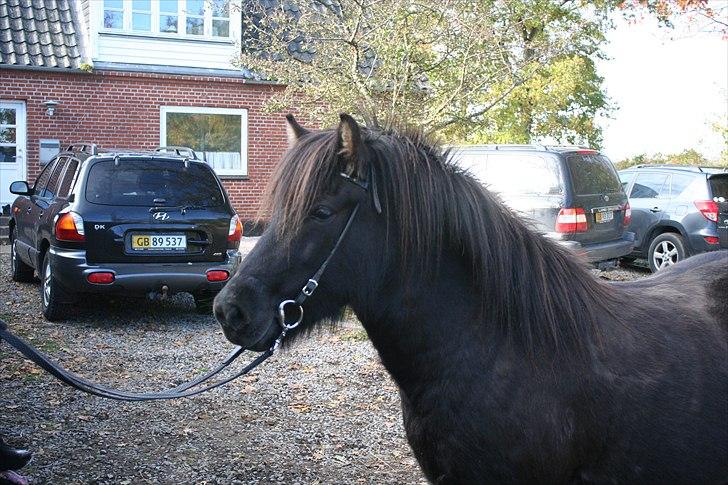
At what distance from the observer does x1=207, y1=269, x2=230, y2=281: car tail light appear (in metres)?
8.49

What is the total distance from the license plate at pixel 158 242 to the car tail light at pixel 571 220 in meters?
5.47

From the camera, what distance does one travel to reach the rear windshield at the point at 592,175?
1120cm

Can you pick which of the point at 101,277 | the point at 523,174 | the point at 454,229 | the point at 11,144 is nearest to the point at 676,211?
the point at 523,174

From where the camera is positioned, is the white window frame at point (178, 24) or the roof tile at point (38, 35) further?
the white window frame at point (178, 24)

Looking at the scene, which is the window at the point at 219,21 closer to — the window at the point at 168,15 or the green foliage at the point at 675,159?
the window at the point at 168,15

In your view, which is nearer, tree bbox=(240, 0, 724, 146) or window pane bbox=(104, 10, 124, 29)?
tree bbox=(240, 0, 724, 146)

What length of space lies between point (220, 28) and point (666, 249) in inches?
447

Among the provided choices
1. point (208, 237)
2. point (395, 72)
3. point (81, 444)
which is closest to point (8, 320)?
point (208, 237)

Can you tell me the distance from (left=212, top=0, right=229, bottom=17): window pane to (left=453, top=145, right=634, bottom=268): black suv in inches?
326

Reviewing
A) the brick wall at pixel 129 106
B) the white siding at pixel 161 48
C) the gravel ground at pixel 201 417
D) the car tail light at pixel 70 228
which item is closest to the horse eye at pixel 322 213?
the gravel ground at pixel 201 417

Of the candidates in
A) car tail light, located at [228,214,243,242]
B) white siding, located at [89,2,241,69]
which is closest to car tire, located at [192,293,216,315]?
car tail light, located at [228,214,243,242]

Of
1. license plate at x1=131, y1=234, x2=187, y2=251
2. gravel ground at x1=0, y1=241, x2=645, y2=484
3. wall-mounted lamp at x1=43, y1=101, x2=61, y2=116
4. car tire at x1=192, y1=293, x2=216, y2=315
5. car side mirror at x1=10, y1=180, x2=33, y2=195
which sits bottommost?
gravel ground at x1=0, y1=241, x2=645, y2=484

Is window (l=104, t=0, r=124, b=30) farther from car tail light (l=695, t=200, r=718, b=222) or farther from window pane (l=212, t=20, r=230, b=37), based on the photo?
car tail light (l=695, t=200, r=718, b=222)

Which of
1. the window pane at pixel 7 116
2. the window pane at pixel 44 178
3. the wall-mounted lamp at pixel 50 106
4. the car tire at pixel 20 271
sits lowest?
the car tire at pixel 20 271
